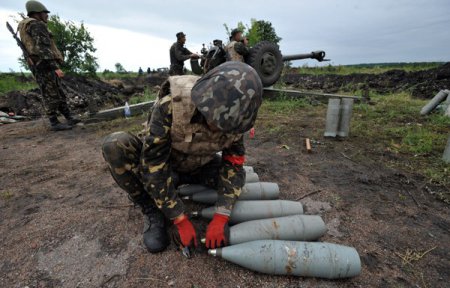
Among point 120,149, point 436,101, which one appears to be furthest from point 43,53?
point 436,101

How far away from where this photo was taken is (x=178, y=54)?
25.7 ft

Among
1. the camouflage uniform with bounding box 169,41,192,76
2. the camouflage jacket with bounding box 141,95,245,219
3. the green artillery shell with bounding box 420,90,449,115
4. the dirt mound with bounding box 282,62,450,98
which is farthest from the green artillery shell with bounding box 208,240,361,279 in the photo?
the dirt mound with bounding box 282,62,450,98

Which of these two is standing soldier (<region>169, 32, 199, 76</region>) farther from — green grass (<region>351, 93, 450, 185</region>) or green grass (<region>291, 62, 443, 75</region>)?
green grass (<region>291, 62, 443, 75</region>)

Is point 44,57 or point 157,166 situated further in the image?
point 44,57

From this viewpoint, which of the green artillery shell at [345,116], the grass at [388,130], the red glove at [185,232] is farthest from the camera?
the green artillery shell at [345,116]

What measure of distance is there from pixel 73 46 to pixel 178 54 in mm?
9236

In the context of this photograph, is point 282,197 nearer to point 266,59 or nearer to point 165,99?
point 165,99

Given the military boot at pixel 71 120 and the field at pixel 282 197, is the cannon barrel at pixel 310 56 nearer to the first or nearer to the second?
the field at pixel 282 197

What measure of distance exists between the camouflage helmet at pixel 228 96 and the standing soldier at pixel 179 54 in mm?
6451

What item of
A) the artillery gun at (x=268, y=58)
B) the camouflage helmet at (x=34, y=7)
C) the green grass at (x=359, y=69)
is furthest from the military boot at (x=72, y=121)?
the green grass at (x=359, y=69)

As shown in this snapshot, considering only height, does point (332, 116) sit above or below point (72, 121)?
above

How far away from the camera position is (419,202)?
2676 mm

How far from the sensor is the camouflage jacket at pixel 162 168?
71.5 inches

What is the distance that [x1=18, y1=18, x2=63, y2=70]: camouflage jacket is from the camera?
477 centimetres
